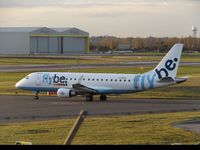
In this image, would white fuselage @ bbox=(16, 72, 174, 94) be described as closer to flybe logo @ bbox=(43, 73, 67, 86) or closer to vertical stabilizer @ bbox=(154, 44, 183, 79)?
flybe logo @ bbox=(43, 73, 67, 86)

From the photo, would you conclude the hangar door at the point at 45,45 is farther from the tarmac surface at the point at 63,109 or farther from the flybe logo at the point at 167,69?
the tarmac surface at the point at 63,109

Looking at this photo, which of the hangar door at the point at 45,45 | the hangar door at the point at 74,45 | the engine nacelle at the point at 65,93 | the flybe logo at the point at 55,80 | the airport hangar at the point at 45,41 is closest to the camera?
the engine nacelle at the point at 65,93

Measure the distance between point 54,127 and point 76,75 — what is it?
2199cm

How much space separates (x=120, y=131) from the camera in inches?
821

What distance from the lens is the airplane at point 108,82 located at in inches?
1677

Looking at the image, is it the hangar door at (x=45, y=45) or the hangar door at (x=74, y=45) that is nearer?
the hangar door at (x=45, y=45)

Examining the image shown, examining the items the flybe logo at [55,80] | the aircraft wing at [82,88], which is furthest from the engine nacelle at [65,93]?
the flybe logo at [55,80]

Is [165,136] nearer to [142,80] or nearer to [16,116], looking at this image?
[16,116]

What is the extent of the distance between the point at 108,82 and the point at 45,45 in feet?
368

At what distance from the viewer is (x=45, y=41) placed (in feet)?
497

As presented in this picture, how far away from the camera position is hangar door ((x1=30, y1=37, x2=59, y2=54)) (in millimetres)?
146125

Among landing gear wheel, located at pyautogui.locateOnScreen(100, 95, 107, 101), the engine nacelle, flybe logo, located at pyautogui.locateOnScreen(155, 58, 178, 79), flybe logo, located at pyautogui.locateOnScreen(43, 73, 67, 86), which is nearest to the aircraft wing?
the engine nacelle
